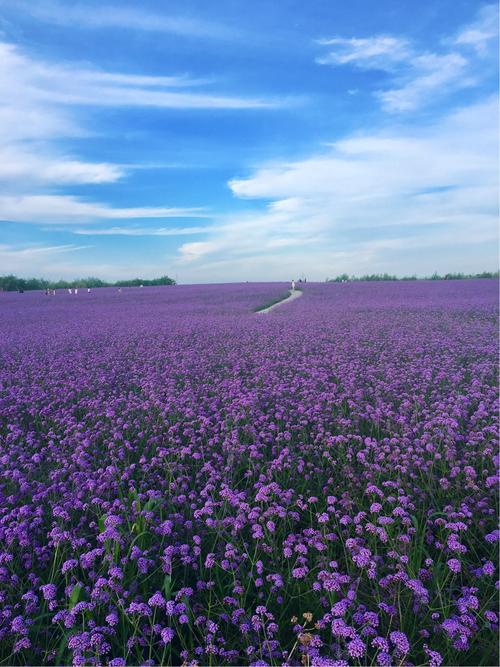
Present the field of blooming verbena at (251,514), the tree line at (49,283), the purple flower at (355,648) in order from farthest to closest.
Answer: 1. the tree line at (49,283)
2. the field of blooming verbena at (251,514)
3. the purple flower at (355,648)

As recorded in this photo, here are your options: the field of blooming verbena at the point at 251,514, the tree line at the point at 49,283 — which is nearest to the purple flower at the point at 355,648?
the field of blooming verbena at the point at 251,514

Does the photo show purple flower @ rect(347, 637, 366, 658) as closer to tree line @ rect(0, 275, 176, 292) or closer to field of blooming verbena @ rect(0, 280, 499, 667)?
field of blooming verbena @ rect(0, 280, 499, 667)

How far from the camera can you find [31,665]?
1828 mm

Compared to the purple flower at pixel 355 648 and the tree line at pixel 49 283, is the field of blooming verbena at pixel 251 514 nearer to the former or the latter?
the purple flower at pixel 355 648

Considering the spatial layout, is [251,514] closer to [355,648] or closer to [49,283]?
[355,648]

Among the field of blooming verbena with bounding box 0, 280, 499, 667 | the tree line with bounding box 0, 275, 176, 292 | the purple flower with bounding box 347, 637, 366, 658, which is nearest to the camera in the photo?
the purple flower with bounding box 347, 637, 366, 658

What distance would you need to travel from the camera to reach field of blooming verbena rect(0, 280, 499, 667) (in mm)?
1853

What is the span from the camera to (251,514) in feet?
8.16

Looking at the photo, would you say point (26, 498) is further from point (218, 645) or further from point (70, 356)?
point (70, 356)

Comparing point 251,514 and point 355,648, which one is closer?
point 355,648

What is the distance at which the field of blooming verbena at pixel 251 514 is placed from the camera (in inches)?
72.9

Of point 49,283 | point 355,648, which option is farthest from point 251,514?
point 49,283

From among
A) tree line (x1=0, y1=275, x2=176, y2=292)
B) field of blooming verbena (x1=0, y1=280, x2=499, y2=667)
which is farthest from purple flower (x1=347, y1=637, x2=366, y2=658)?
tree line (x1=0, y1=275, x2=176, y2=292)

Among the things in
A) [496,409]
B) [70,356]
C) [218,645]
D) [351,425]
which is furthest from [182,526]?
[70,356]
